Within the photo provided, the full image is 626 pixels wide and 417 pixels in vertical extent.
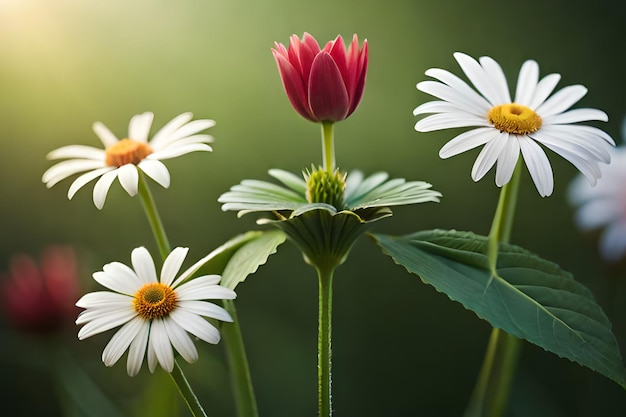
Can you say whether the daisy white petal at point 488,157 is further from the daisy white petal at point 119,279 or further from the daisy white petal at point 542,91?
the daisy white petal at point 119,279

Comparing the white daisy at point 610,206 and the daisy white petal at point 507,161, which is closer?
the daisy white petal at point 507,161

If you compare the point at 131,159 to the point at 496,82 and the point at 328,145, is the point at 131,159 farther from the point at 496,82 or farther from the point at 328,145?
the point at 496,82

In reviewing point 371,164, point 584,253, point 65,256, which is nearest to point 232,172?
point 371,164

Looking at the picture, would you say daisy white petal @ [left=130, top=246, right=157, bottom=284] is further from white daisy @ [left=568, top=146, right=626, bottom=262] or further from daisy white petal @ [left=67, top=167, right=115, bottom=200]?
white daisy @ [left=568, top=146, right=626, bottom=262]

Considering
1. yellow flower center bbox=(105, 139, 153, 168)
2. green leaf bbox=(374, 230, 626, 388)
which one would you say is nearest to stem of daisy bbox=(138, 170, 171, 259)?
yellow flower center bbox=(105, 139, 153, 168)

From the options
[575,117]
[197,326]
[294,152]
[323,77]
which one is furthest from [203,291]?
[294,152]

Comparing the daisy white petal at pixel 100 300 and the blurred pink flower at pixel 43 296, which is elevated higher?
the daisy white petal at pixel 100 300

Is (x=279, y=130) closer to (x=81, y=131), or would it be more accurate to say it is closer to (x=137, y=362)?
(x=81, y=131)

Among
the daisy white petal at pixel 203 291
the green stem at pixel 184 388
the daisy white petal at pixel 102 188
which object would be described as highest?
the daisy white petal at pixel 102 188

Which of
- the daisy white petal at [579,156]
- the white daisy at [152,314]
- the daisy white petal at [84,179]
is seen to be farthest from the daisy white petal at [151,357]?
the daisy white petal at [579,156]
